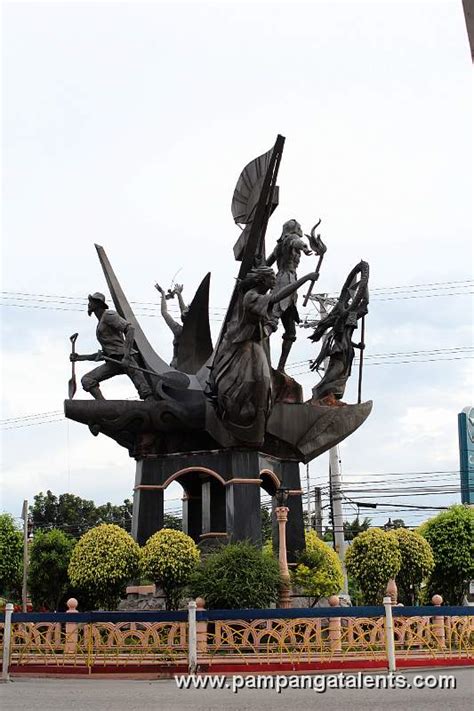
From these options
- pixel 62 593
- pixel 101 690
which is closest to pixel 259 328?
pixel 101 690

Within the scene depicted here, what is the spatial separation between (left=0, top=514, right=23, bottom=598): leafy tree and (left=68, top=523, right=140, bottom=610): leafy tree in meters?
14.8

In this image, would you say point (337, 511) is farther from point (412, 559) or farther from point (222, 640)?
point (222, 640)

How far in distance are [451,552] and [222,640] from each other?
9.90 meters

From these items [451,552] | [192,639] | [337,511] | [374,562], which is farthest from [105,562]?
Answer: [337,511]

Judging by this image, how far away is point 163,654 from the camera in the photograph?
1216cm

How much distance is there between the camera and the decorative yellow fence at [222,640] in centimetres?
1198

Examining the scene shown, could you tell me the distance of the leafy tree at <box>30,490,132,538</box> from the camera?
148ft

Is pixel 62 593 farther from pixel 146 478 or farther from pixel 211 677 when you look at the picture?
pixel 211 677

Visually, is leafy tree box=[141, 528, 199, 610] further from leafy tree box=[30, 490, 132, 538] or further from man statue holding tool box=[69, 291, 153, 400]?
leafy tree box=[30, 490, 132, 538]

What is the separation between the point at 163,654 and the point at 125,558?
3.40 m

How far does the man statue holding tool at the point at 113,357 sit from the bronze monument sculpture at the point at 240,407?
3 centimetres

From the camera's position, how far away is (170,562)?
575 inches

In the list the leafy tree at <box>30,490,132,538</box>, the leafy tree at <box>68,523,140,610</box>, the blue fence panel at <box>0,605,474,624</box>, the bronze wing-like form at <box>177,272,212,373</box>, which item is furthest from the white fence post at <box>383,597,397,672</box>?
the leafy tree at <box>30,490,132,538</box>

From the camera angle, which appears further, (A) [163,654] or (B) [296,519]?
(B) [296,519]
